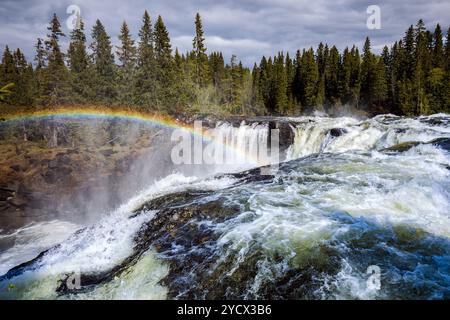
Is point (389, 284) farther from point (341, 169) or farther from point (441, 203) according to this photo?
point (341, 169)

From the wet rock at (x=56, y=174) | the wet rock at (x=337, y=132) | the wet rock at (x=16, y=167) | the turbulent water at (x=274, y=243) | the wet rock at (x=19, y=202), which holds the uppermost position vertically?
the wet rock at (x=337, y=132)

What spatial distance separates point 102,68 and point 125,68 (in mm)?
3468

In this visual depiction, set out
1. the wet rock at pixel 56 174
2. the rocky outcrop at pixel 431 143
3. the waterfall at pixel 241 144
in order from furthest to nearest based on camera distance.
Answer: the wet rock at pixel 56 174, the waterfall at pixel 241 144, the rocky outcrop at pixel 431 143

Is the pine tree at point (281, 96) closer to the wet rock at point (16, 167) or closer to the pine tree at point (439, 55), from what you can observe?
the pine tree at point (439, 55)

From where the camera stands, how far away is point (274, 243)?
6.73 meters

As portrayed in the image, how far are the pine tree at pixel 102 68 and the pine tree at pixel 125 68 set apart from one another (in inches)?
42.4

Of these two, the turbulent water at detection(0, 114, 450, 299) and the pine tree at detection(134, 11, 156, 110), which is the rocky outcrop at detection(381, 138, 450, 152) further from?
the pine tree at detection(134, 11, 156, 110)

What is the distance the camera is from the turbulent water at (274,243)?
18.3 feet

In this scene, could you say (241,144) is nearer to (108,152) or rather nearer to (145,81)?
(108,152)

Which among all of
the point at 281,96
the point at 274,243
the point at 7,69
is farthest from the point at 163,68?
the point at 274,243

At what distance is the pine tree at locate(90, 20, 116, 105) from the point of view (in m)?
40.5

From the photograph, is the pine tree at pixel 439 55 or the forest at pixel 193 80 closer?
the forest at pixel 193 80

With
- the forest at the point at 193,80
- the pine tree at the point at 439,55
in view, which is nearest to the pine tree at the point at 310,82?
the forest at the point at 193,80

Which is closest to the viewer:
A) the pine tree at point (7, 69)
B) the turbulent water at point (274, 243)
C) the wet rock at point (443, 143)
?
the turbulent water at point (274, 243)
